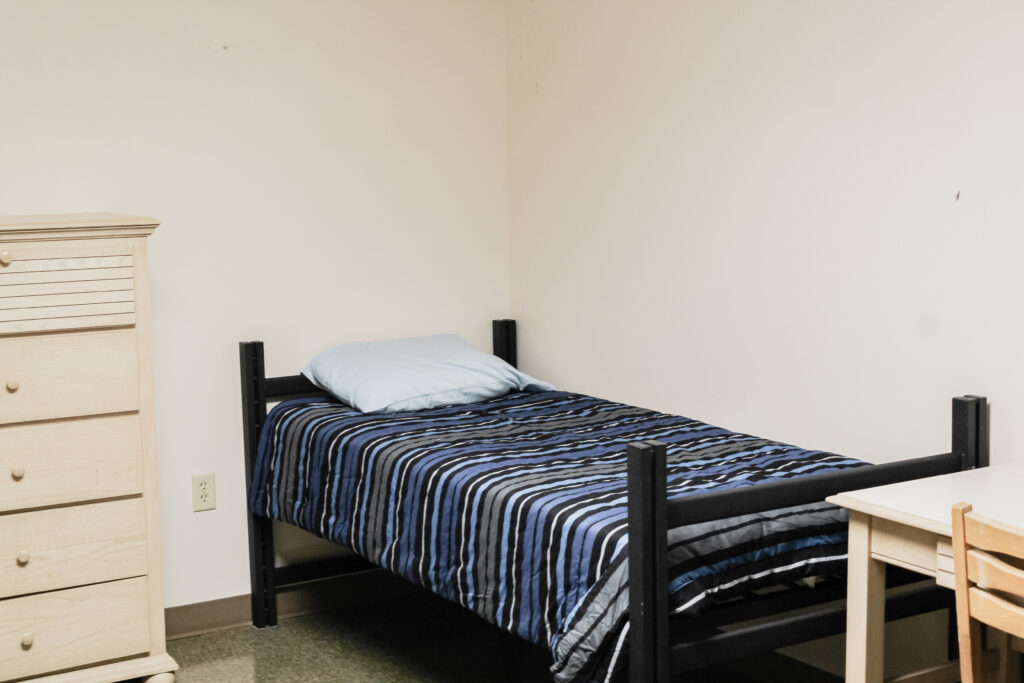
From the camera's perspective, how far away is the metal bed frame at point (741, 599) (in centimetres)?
174

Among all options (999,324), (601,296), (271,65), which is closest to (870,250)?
(999,324)

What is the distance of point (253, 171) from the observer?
313cm

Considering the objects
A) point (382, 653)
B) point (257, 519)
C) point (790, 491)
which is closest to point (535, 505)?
point (790, 491)

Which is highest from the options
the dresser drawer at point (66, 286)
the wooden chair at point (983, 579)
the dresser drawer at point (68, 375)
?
the dresser drawer at point (66, 286)

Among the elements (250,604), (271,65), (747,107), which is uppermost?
(271,65)

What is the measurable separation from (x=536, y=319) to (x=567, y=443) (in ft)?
3.33

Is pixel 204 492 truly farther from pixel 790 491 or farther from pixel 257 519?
pixel 790 491

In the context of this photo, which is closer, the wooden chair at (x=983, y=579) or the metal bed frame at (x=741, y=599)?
the wooden chair at (x=983, y=579)

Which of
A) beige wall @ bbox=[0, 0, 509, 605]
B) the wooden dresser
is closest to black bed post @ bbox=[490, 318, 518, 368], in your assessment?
beige wall @ bbox=[0, 0, 509, 605]

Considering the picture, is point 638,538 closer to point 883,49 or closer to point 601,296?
point 883,49

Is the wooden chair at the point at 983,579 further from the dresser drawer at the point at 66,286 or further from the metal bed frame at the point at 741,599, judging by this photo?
the dresser drawer at the point at 66,286

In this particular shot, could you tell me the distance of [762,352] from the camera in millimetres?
2652

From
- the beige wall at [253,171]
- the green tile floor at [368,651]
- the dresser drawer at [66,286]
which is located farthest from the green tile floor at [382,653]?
the dresser drawer at [66,286]

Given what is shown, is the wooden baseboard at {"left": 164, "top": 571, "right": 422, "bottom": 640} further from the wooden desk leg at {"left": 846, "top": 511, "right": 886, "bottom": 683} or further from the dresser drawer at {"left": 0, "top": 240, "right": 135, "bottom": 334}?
the wooden desk leg at {"left": 846, "top": 511, "right": 886, "bottom": 683}
